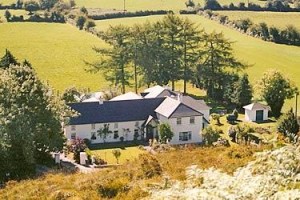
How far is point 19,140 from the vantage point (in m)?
31.3

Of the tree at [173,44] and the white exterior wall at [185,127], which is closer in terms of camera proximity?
the white exterior wall at [185,127]

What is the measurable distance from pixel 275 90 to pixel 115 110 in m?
19.0

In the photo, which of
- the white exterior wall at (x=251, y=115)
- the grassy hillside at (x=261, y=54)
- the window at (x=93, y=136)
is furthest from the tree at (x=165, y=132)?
the grassy hillside at (x=261, y=54)

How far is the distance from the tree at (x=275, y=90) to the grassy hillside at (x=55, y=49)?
2268 centimetres

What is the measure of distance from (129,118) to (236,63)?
21.1m

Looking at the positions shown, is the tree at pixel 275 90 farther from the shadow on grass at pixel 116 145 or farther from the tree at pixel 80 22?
the tree at pixel 80 22

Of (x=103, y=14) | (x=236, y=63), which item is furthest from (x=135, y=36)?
(x=103, y=14)

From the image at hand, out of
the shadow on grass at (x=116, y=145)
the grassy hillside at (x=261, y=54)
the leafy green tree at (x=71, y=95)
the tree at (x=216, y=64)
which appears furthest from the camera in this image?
the grassy hillside at (x=261, y=54)

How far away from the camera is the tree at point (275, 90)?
5638cm

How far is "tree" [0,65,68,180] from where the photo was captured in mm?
30906

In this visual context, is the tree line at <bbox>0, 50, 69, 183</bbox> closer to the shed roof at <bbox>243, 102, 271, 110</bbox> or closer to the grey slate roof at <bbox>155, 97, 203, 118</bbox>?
the grey slate roof at <bbox>155, 97, 203, 118</bbox>

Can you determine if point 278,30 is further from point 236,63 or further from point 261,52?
point 236,63

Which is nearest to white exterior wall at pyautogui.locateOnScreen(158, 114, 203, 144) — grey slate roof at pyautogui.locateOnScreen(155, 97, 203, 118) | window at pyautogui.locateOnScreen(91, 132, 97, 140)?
grey slate roof at pyautogui.locateOnScreen(155, 97, 203, 118)

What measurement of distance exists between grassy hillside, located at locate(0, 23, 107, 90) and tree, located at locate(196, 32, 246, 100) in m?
14.5
